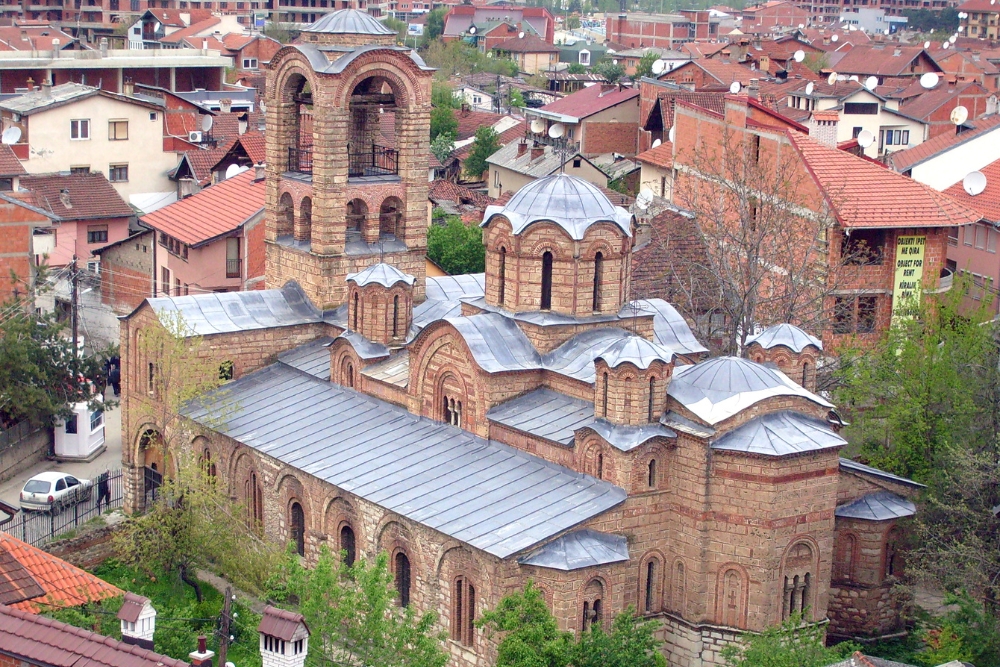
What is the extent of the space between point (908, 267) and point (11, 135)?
108 feet

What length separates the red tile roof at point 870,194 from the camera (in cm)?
4444

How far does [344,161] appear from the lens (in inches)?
1437

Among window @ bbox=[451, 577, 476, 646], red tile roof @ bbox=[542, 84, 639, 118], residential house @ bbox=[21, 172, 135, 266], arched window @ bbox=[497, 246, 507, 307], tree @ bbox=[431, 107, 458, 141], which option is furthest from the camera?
tree @ bbox=[431, 107, 458, 141]

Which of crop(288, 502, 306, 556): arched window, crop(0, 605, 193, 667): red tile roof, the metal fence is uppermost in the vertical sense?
crop(0, 605, 193, 667): red tile roof

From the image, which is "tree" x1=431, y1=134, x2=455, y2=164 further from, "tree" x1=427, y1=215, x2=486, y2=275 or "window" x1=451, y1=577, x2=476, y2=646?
"window" x1=451, y1=577, x2=476, y2=646

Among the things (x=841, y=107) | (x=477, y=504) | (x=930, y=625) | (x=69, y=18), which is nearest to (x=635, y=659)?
(x=477, y=504)

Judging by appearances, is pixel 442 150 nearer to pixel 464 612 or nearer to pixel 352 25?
pixel 352 25

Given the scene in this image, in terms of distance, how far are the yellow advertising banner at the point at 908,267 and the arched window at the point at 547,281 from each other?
55.6 ft

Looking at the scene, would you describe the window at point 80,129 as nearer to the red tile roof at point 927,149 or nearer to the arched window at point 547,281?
the red tile roof at point 927,149

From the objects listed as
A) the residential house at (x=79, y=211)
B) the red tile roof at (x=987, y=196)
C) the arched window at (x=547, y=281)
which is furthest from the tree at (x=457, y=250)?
the arched window at (x=547, y=281)

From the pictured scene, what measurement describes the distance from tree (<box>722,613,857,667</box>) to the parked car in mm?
17275

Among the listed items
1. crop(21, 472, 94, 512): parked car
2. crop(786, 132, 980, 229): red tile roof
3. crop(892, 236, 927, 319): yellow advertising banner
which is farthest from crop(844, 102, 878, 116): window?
crop(21, 472, 94, 512): parked car

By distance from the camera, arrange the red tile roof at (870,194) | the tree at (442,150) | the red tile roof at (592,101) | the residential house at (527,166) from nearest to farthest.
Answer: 1. the red tile roof at (870,194)
2. the residential house at (527,166)
3. the red tile roof at (592,101)
4. the tree at (442,150)

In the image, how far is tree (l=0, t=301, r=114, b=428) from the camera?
39.9 m
